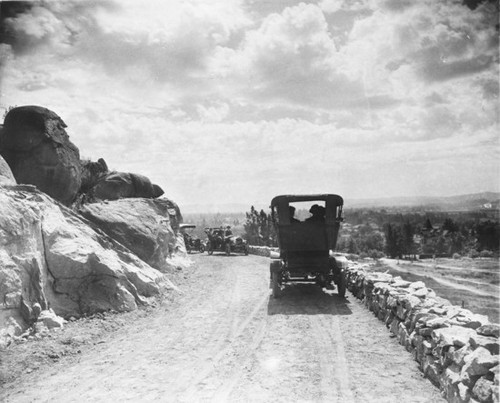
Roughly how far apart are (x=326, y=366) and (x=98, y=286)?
20.6 feet

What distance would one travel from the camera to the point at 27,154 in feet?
37.8

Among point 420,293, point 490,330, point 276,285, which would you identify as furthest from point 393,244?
point 490,330

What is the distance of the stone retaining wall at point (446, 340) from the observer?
396cm

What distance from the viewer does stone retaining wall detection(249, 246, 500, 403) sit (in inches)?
156

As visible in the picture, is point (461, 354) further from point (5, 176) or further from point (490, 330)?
point (5, 176)

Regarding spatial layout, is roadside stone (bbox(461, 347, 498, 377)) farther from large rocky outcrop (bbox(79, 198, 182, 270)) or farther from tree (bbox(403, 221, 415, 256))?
tree (bbox(403, 221, 415, 256))

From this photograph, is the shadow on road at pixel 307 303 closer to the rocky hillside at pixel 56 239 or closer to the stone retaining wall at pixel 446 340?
the stone retaining wall at pixel 446 340

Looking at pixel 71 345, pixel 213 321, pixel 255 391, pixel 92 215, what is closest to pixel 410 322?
pixel 255 391

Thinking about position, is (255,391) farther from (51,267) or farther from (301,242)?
(301,242)

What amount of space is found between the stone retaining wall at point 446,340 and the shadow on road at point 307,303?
1414mm

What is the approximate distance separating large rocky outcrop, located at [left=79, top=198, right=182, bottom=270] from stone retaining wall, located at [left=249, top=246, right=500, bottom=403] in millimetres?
9016

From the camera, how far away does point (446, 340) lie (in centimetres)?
492

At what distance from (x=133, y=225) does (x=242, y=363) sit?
9227mm

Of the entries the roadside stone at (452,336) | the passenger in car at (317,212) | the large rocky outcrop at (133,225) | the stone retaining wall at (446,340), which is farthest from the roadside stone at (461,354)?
the large rocky outcrop at (133,225)
